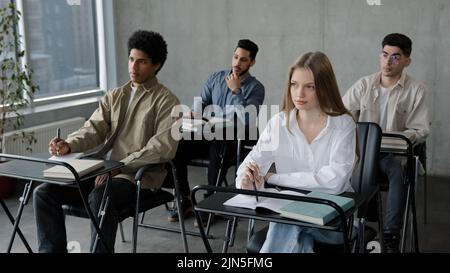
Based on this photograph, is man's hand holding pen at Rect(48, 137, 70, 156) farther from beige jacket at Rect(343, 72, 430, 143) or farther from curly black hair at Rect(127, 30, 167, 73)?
beige jacket at Rect(343, 72, 430, 143)

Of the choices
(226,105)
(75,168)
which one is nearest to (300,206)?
(75,168)

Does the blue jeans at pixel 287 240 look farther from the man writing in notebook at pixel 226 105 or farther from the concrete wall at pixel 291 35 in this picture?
the concrete wall at pixel 291 35

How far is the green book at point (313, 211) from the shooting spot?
1.86 metres

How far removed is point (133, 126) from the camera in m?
3.29

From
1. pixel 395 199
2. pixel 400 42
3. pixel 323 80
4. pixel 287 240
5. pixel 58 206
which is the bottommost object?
pixel 395 199

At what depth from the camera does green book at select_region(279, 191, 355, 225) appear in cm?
186

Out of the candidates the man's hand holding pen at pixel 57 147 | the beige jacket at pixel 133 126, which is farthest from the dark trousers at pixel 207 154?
the man's hand holding pen at pixel 57 147

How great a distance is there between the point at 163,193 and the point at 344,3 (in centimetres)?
308

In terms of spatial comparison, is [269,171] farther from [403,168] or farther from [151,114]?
[403,168]

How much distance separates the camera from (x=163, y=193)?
3.14m

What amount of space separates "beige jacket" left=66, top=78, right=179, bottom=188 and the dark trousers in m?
0.76

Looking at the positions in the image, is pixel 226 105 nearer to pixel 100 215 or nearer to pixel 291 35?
pixel 291 35

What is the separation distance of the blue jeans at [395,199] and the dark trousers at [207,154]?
3.63 feet

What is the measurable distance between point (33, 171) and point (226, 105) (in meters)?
2.05
